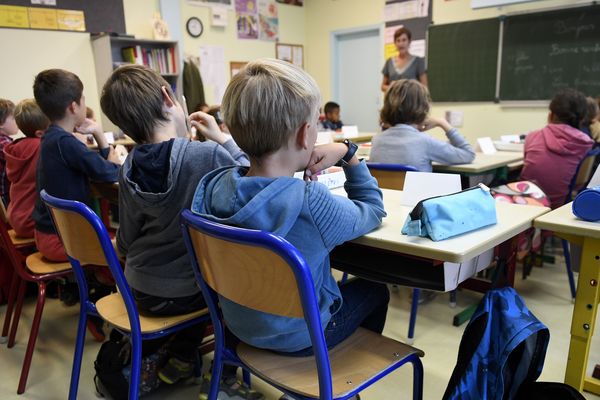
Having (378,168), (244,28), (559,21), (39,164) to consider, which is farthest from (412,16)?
(39,164)

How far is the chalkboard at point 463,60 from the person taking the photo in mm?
5059

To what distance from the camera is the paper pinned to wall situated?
5871 mm

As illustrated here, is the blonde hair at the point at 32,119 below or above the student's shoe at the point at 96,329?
above

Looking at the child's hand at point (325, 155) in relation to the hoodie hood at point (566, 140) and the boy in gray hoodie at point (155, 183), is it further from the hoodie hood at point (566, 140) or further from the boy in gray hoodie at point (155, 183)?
the hoodie hood at point (566, 140)

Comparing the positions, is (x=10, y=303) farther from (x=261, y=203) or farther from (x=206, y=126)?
(x=261, y=203)

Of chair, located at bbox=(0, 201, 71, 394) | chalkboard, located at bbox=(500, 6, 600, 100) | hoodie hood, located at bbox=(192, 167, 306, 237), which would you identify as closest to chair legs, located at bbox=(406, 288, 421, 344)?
hoodie hood, located at bbox=(192, 167, 306, 237)

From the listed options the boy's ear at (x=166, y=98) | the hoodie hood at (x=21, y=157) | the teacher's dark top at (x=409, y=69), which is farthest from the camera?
the teacher's dark top at (x=409, y=69)

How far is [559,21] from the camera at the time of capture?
4.57m

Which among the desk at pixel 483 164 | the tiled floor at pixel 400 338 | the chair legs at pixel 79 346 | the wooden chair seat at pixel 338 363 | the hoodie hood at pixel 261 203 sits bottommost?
the tiled floor at pixel 400 338

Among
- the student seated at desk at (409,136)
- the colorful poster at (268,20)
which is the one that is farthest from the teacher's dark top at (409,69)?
the student seated at desk at (409,136)

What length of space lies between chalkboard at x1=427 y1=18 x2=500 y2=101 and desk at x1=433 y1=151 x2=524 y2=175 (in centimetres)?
253

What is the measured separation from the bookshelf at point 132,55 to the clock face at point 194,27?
0.49 metres

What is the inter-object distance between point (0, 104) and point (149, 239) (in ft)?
6.91

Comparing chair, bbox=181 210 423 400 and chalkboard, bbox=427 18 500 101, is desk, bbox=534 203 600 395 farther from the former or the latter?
chalkboard, bbox=427 18 500 101
